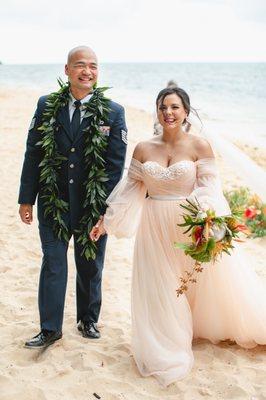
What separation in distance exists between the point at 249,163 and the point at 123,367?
10142 millimetres

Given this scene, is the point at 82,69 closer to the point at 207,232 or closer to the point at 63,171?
the point at 63,171

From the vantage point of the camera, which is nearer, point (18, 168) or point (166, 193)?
point (166, 193)

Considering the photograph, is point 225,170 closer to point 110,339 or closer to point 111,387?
point 110,339

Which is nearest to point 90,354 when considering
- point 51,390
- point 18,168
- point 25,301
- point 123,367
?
point 123,367

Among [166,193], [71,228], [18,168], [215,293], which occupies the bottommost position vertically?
[18,168]

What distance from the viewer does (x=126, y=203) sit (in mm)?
4305

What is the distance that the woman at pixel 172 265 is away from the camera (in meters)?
4.07

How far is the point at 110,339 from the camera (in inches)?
181

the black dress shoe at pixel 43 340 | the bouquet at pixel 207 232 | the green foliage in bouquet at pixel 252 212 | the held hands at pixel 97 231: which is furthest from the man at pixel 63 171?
the green foliage in bouquet at pixel 252 212

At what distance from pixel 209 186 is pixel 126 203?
0.66m

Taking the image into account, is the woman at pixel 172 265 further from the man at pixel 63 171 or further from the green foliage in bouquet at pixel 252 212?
the green foliage in bouquet at pixel 252 212

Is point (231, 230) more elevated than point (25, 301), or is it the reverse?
point (231, 230)

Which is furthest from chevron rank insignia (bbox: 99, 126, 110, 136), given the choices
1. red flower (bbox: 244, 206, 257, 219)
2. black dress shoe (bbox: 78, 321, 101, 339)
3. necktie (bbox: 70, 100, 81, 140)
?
red flower (bbox: 244, 206, 257, 219)

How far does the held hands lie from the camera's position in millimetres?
4238
